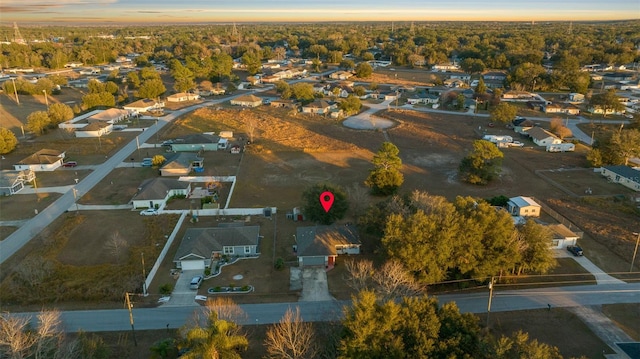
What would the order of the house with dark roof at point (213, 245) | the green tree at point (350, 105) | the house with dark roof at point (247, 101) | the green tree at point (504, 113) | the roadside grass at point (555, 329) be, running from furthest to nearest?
the house with dark roof at point (247, 101) < the green tree at point (350, 105) < the green tree at point (504, 113) < the house with dark roof at point (213, 245) < the roadside grass at point (555, 329)

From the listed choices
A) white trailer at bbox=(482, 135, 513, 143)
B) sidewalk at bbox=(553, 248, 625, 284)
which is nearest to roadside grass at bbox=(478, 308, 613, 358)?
sidewalk at bbox=(553, 248, 625, 284)

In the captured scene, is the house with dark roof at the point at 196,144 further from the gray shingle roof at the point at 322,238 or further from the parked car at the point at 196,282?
the parked car at the point at 196,282

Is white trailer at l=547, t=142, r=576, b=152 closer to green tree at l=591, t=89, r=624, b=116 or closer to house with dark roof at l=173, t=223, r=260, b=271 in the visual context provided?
green tree at l=591, t=89, r=624, b=116

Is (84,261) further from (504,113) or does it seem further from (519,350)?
(504,113)

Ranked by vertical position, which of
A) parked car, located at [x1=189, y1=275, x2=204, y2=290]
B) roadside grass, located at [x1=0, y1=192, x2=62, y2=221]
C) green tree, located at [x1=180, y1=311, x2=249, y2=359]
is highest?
green tree, located at [x1=180, y1=311, x2=249, y2=359]

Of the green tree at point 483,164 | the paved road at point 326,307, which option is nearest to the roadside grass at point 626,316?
the paved road at point 326,307

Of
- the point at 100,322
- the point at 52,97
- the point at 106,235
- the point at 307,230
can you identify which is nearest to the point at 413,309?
the point at 307,230

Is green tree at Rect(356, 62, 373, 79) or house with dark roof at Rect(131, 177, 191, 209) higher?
green tree at Rect(356, 62, 373, 79)
